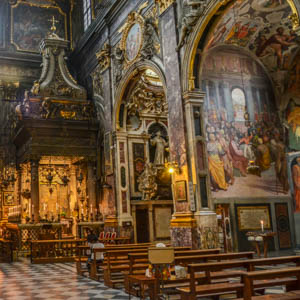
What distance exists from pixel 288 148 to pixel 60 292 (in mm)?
10065

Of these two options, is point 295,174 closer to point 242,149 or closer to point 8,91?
point 242,149

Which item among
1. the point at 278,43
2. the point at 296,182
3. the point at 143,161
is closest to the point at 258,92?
the point at 278,43

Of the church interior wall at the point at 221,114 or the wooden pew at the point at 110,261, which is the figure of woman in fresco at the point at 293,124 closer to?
the church interior wall at the point at 221,114

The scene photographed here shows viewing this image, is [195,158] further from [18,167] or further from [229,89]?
[18,167]

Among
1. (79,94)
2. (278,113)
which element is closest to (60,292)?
(278,113)

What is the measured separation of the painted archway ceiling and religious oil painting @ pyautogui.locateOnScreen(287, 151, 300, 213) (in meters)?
3.30

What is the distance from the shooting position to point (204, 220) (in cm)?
1186

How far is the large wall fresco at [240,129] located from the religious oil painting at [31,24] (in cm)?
1126

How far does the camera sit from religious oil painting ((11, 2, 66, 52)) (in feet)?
75.4

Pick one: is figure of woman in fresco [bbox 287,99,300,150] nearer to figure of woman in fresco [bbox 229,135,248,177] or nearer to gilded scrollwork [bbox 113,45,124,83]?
figure of woman in fresco [bbox 229,135,248,177]

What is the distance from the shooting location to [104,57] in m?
18.6

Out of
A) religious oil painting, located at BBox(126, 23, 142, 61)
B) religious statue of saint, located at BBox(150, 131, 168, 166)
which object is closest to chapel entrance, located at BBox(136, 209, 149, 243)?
religious statue of saint, located at BBox(150, 131, 168, 166)

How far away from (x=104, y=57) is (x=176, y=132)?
7170mm

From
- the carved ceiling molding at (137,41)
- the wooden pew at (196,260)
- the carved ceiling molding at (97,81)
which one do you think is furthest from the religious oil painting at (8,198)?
the wooden pew at (196,260)
